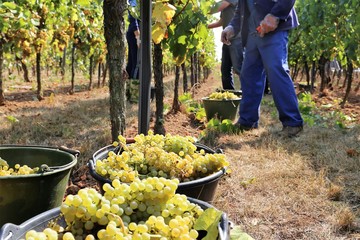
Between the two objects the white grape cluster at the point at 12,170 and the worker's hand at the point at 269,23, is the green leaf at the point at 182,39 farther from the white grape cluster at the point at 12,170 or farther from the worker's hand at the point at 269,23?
the white grape cluster at the point at 12,170

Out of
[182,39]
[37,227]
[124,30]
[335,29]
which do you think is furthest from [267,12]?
[335,29]

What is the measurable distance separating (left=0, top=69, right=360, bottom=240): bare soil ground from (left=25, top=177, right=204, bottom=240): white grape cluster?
87cm

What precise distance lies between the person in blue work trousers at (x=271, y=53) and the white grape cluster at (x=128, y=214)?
2.79m

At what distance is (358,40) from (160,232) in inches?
282

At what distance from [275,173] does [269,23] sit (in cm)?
160

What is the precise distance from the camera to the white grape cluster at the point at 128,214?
0.97 m

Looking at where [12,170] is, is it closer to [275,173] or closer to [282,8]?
[275,173]

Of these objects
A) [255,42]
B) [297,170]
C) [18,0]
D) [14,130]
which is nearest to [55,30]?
[18,0]

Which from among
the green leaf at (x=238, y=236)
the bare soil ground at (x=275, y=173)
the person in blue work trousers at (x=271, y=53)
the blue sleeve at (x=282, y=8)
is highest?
the blue sleeve at (x=282, y=8)

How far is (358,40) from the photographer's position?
7.06 m

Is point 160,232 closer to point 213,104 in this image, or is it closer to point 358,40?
point 213,104

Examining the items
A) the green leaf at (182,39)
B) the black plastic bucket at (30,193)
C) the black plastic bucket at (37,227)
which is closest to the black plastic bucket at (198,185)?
the black plastic bucket at (30,193)

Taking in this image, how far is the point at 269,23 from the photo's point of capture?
3.61m

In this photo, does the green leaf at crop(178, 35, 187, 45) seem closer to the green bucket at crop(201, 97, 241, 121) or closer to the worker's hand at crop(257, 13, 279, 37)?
the worker's hand at crop(257, 13, 279, 37)
